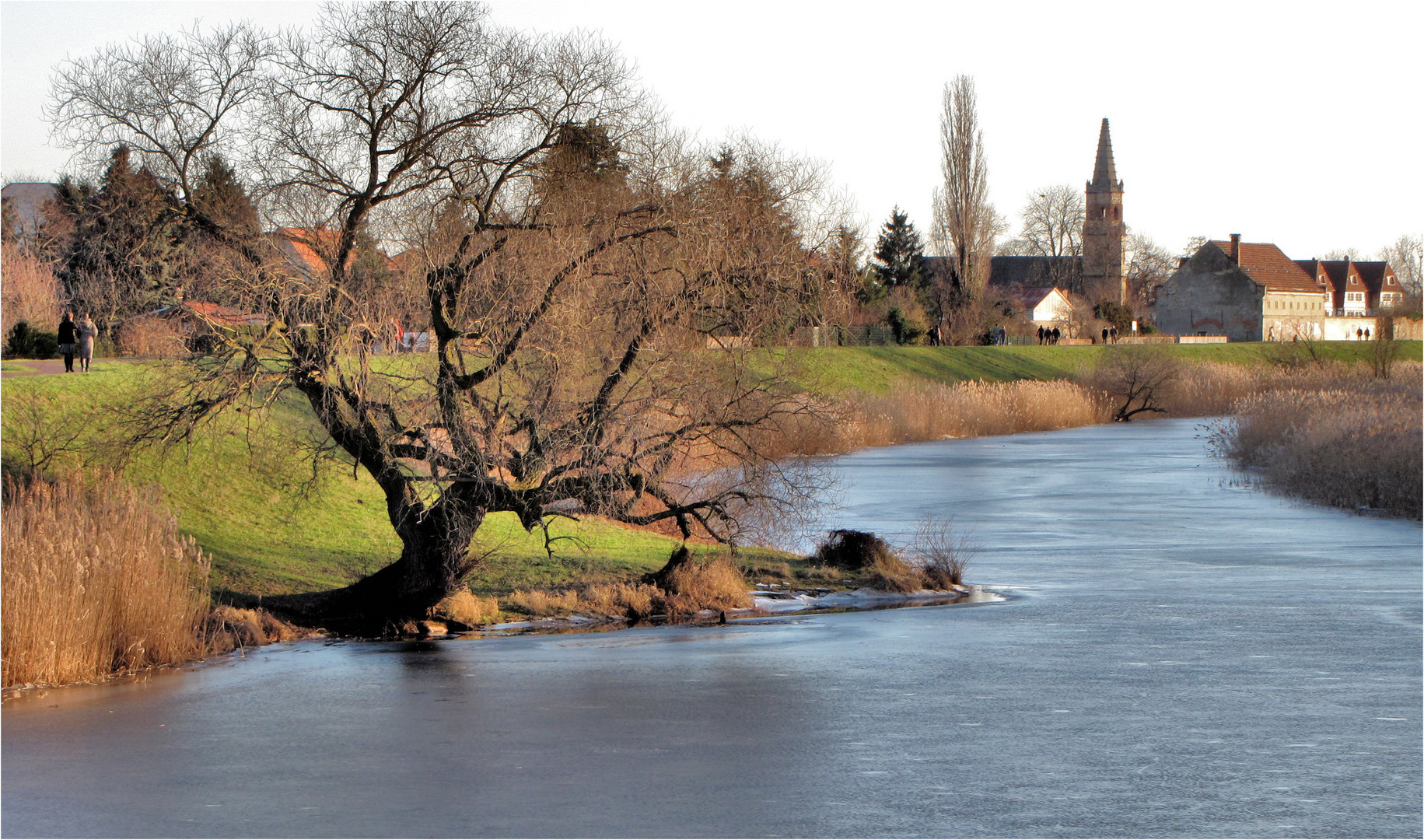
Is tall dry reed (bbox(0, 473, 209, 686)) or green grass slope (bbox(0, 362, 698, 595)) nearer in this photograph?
tall dry reed (bbox(0, 473, 209, 686))

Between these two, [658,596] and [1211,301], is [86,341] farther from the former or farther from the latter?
[1211,301]

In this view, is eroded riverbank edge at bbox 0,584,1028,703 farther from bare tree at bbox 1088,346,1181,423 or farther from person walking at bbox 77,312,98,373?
bare tree at bbox 1088,346,1181,423

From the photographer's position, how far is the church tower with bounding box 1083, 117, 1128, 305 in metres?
120

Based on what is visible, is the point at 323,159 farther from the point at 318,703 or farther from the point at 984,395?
the point at 984,395

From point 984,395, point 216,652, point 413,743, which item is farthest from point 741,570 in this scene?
point 984,395

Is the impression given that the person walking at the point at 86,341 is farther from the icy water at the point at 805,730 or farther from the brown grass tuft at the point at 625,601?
the icy water at the point at 805,730

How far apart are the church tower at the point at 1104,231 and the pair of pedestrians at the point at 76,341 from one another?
97.8 m

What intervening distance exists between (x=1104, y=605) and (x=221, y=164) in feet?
38.8

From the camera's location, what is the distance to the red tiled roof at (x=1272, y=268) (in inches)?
4407

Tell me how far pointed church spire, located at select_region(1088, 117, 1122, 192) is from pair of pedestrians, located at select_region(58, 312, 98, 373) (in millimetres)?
113295

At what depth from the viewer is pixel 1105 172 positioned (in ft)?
425

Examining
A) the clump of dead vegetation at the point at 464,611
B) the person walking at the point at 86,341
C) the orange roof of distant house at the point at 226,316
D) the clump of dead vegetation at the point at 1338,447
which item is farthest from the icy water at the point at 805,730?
the person walking at the point at 86,341

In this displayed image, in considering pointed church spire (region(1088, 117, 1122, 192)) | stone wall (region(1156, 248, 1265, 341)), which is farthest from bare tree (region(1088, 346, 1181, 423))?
pointed church spire (region(1088, 117, 1122, 192))

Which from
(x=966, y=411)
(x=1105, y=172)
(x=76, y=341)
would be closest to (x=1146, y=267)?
(x=1105, y=172)
